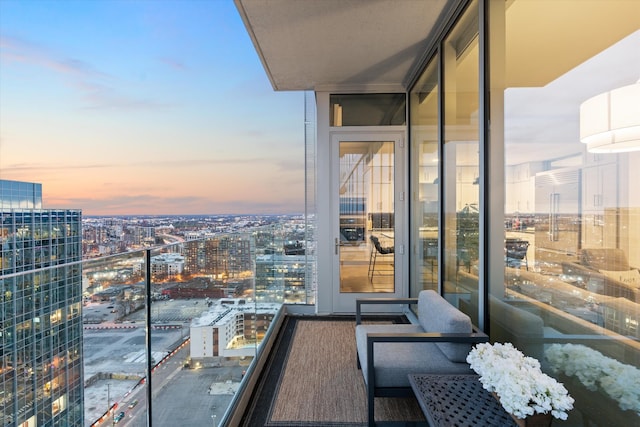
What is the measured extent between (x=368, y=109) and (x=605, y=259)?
3.44 meters

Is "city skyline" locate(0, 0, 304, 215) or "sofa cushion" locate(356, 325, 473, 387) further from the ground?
Result: "city skyline" locate(0, 0, 304, 215)

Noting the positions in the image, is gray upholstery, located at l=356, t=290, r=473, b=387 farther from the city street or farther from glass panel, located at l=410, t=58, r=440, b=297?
glass panel, located at l=410, t=58, r=440, b=297

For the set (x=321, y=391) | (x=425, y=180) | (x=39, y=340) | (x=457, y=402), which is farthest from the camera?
(x=425, y=180)

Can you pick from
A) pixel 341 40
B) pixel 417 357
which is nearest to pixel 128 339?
pixel 417 357

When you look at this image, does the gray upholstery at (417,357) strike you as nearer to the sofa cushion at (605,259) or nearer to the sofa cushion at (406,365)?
the sofa cushion at (406,365)

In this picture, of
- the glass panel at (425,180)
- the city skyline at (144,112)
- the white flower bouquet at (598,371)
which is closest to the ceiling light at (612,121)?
the white flower bouquet at (598,371)

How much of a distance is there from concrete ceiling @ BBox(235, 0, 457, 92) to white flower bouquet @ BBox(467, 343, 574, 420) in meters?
2.62

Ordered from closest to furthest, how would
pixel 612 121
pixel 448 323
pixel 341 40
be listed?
pixel 612 121 < pixel 448 323 < pixel 341 40

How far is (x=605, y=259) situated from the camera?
109 cm

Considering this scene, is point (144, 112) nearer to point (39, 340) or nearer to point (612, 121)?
point (39, 340)

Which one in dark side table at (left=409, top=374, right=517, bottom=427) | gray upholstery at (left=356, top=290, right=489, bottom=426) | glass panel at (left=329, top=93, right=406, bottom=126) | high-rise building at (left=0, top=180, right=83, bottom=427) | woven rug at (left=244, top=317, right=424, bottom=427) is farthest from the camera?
glass panel at (left=329, top=93, right=406, bottom=126)

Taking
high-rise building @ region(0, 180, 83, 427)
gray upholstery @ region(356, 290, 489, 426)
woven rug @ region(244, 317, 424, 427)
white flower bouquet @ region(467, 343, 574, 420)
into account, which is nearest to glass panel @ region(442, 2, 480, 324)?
gray upholstery @ region(356, 290, 489, 426)

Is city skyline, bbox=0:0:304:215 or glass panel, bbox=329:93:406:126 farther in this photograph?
city skyline, bbox=0:0:304:215

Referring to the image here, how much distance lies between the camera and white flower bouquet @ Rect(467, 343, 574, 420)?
3.58 ft
